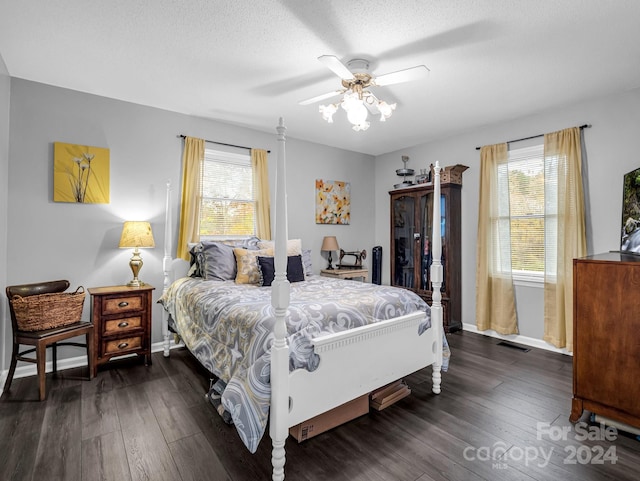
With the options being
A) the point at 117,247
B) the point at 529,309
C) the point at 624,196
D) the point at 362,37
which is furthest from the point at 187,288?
the point at 624,196

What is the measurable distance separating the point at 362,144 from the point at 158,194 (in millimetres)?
2917

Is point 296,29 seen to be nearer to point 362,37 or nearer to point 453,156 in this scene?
point 362,37

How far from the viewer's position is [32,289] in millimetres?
2730

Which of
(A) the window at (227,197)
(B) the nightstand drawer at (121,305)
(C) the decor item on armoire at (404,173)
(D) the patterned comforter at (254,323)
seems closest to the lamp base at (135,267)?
(B) the nightstand drawer at (121,305)

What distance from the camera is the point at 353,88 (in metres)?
2.56

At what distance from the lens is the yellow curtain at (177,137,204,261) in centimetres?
362

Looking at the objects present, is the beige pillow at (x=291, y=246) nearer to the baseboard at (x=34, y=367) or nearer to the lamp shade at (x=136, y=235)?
the lamp shade at (x=136, y=235)

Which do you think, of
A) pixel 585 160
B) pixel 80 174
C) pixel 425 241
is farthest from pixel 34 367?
pixel 585 160

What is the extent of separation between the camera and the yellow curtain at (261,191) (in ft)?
13.6

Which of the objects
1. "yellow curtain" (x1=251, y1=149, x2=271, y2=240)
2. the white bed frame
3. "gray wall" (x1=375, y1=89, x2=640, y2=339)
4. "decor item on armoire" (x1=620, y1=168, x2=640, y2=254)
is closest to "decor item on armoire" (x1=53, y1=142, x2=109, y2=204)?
"yellow curtain" (x1=251, y1=149, x2=271, y2=240)

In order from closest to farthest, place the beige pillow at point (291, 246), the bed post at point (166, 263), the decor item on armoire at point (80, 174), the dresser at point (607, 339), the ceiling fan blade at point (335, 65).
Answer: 1. the dresser at point (607, 339)
2. the ceiling fan blade at point (335, 65)
3. the decor item on armoire at point (80, 174)
4. the bed post at point (166, 263)
5. the beige pillow at point (291, 246)

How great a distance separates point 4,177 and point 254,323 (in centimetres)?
257

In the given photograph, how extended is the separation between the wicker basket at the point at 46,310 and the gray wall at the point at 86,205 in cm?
47

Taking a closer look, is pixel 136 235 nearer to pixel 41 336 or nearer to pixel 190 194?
pixel 190 194
